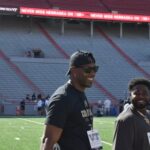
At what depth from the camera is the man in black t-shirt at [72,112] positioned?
4.50 metres

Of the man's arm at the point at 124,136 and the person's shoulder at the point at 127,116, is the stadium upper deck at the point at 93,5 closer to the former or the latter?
the person's shoulder at the point at 127,116

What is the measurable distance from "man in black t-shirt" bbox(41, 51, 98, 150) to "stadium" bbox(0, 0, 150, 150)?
28.3 m

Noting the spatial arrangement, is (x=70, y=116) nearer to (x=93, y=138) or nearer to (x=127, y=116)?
(x=93, y=138)

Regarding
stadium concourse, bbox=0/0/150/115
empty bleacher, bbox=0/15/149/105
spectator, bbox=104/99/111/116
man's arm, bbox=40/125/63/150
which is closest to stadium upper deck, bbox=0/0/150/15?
stadium concourse, bbox=0/0/150/115

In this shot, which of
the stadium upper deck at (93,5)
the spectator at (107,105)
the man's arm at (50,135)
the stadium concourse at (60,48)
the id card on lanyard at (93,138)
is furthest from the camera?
the stadium upper deck at (93,5)

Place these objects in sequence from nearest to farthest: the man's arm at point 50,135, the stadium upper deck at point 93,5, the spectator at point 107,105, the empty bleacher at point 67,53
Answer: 1. the man's arm at point 50,135
2. the spectator at point 107,105
3. the empty bleacher at point 67,53
4. the stadium upper deck at point 93,5

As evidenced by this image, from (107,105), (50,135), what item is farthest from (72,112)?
(107,105)

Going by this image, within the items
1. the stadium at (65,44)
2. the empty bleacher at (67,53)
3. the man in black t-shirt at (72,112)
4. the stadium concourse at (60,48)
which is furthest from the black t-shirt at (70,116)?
the empty bleacher at (67,53)

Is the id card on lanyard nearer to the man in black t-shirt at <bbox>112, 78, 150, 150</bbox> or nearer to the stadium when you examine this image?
the man in black t-shirt at <bbox>112, 78, 150, 150</bbox>

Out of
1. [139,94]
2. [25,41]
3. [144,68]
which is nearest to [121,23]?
[144,68]

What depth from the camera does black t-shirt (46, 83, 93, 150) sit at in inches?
177

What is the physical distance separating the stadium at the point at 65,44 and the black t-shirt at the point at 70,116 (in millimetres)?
28289

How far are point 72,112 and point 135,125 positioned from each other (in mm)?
680

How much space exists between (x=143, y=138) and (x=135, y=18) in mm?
39175
